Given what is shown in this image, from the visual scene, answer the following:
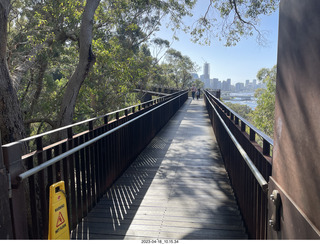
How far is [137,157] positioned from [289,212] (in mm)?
5290

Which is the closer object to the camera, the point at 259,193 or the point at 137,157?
the point at 259,193

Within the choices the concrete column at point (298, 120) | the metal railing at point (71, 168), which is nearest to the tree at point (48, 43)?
the metal railing at point (71, 168)

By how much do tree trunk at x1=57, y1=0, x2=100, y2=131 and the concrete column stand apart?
26.8 feet

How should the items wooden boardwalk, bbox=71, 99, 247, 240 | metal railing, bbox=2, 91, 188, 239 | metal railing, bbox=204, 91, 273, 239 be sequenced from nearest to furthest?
metal railing, bbox=2, 91, 188, 239
metal railing, bbox=204, 91, 273, 239
wooden boardwalk, bbox=71, 99, 247, 240

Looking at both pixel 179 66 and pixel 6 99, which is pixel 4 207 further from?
pixel 179 66

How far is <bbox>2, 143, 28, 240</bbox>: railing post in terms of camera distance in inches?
86.3

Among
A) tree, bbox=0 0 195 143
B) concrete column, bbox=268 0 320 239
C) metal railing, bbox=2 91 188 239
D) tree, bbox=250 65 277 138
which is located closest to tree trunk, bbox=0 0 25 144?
tree, bbox=0 0 195 143

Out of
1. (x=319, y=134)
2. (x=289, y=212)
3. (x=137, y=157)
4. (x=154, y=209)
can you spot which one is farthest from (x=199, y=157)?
(x=319, y=134)

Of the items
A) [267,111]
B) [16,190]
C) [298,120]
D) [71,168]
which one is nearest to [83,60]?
[71,168]

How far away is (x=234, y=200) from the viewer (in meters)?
4.40

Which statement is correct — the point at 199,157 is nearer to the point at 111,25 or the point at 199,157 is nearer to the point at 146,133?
the point at 146,133

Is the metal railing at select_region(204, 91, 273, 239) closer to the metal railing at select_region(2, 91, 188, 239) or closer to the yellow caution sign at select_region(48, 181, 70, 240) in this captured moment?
the yellow caution sign at select_region(48, 181, 70, 240)

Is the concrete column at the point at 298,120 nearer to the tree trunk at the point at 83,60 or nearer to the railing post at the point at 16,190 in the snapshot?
the railing post at the point at 16,190

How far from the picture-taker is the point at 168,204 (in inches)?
167
